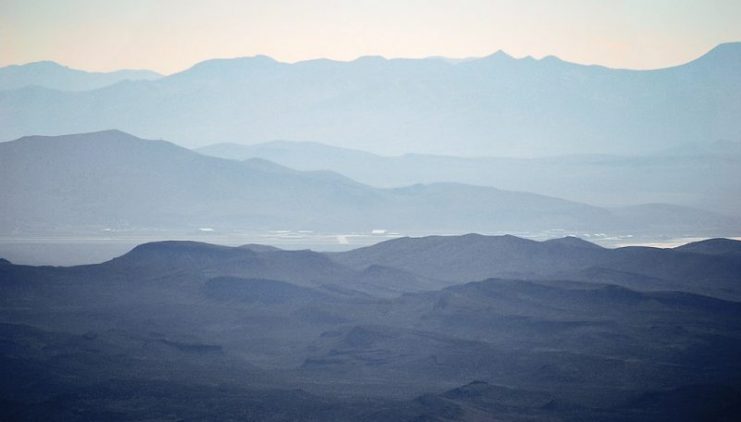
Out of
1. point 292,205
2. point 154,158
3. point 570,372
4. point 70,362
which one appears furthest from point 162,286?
point 154,158

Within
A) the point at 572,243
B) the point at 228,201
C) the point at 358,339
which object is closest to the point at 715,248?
the point at 572,243

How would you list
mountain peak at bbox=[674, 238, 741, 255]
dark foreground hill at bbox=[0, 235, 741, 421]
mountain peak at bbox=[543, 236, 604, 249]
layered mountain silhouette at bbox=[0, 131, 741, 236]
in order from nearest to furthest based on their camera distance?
dark foreground hill at bbox=[0, 235, 741, 421] < mountain peak at bbox=[674, 238, 741, 255] < mountain peak at bbox=[543, 236, 604, 249] < layered mountain silhouette at bbox=[0, 131, 741, 236]

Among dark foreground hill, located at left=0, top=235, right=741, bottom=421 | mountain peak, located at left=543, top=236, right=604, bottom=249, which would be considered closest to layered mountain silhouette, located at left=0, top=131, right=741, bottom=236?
mountain peak, located at left=543, top=236, right=604, bottom=249

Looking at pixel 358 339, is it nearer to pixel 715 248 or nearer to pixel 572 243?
pixel 715 248

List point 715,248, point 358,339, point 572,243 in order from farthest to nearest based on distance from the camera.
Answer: point 572,243 < point 715,248 < point 358,339

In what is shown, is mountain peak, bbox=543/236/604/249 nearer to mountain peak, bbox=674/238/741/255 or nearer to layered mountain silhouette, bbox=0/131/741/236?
mountain peak, bbox=674/238/741/255

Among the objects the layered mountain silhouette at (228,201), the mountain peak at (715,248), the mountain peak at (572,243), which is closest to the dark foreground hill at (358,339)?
the mountain peak at (715,248)
